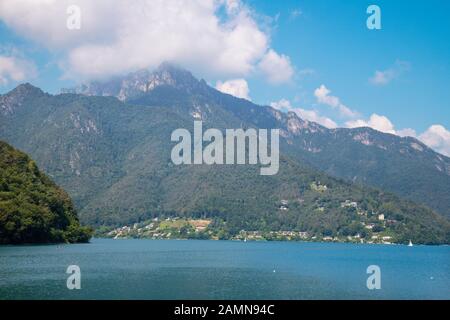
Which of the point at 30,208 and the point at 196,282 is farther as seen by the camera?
the point at 30,208

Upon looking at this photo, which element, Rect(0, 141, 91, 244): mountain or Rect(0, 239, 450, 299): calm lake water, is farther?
Rect(0, 141, 91, 244): mountain

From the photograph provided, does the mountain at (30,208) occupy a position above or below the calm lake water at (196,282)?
above

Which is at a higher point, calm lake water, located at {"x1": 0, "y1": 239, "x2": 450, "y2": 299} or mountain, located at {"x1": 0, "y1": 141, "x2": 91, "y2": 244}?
mountain, located at {"x1": 0, "y1": 141, "x2": 91, "y2": 244}

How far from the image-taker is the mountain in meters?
131

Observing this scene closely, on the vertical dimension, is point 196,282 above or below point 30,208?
below

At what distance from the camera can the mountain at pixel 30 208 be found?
130750 millimetres

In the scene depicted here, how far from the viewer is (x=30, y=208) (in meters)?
136

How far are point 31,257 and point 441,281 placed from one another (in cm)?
6564

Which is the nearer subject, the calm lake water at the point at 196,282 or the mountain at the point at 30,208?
the calm lake water at the point at 196,282

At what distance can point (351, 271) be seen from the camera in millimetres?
101500
